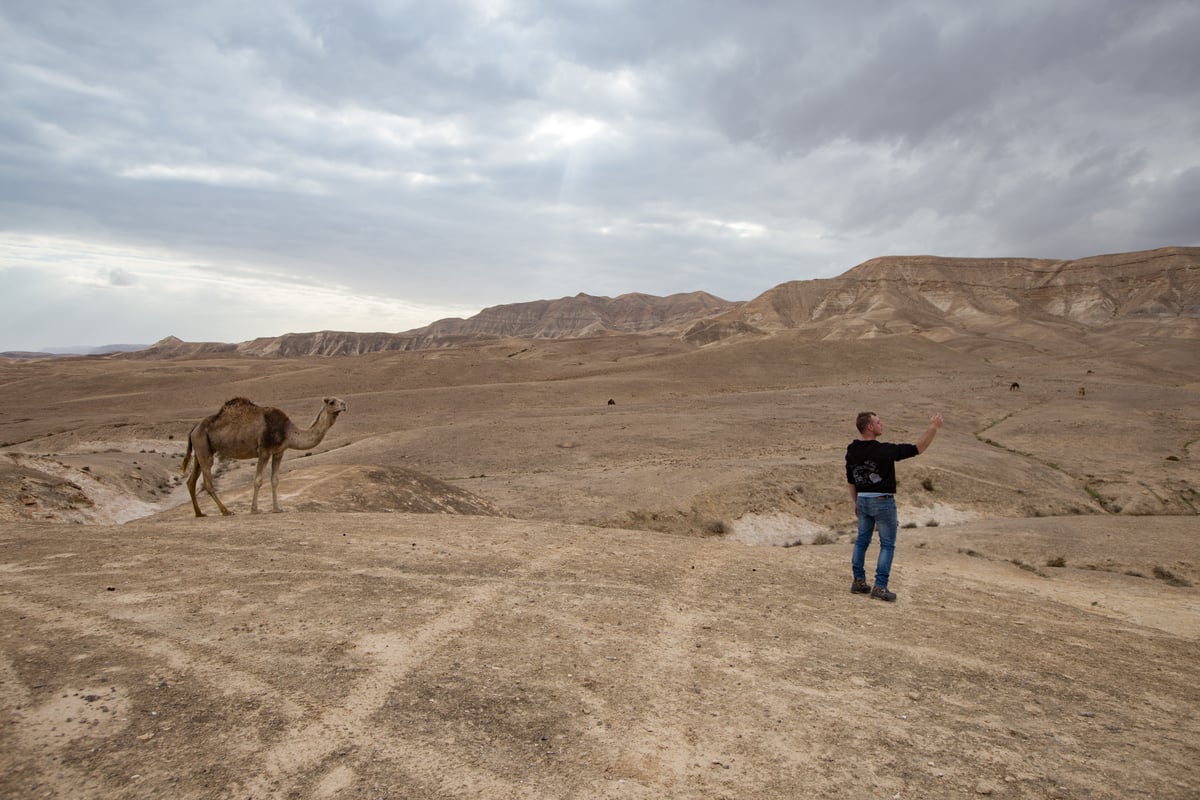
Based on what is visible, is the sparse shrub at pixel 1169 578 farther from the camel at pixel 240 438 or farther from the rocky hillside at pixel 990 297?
the rocky hillside at pixel 990 297

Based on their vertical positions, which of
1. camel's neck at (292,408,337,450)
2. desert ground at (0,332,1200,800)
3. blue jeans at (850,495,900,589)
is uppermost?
camel's neck at (292,408,337,450)

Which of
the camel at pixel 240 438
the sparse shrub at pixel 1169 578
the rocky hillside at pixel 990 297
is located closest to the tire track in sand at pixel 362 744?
the camel at pixel 240 438

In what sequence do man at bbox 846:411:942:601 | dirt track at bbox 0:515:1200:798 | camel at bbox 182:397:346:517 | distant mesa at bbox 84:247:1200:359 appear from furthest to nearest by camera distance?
1. distant mesa at bbox 84:247:1200:359
2. camel at bbox 182:397:346:517
3. man at bbox 846:411:942:601
4. dirt track at bbox 0:515:1200:798

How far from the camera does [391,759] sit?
169 inches

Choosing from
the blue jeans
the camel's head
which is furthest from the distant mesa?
the blue jeans

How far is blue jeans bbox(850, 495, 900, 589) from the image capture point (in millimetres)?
7906

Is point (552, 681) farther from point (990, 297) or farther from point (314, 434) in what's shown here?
point (990, 297)

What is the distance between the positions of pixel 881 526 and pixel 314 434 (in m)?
10.5

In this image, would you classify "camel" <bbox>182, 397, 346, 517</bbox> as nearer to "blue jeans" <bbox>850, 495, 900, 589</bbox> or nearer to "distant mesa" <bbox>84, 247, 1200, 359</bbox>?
"blue jeans" <bbox>850, 495, 900, 589</bbox>

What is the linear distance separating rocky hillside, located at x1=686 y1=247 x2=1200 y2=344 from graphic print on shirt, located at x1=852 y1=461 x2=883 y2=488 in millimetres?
98980

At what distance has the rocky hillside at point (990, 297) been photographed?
111375 mm

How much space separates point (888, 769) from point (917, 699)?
1.25 m

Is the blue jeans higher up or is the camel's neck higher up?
the camel's neck

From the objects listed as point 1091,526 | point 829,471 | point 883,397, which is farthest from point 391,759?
point 883,397
